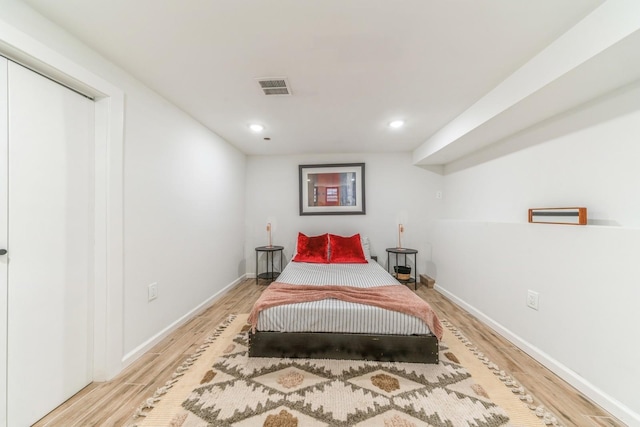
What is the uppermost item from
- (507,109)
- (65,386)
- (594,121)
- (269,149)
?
(269,149)

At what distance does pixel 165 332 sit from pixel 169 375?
0.63 metres

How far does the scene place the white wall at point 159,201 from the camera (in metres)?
1.60

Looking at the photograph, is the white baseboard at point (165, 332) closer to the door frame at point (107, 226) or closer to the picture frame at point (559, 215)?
the door frame at point (107, 226)

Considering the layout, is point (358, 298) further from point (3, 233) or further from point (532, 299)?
point (3, 233)

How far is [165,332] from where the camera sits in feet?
7.04

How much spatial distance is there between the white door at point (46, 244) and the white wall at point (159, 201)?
0.22 meters

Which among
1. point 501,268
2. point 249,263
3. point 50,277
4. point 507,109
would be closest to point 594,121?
point 507,109

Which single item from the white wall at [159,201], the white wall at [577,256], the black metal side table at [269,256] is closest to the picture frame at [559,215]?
the white wall at [577,256]

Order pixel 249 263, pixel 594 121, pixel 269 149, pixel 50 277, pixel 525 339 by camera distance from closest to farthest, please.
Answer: pixel 50 277
pixel 594 121
pixel 525 339
pixel 269 149
pixel 249 263

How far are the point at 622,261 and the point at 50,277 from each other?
132 inches

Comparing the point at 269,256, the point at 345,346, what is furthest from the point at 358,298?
the point at 269,256

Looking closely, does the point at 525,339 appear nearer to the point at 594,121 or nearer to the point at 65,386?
the point at 594,121

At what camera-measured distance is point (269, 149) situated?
149 inches

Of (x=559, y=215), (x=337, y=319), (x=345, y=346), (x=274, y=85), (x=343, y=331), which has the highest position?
(x=274, y=85)
